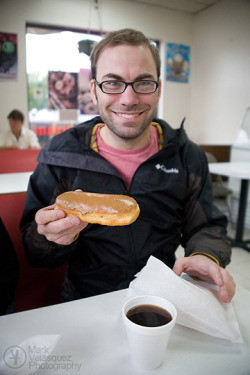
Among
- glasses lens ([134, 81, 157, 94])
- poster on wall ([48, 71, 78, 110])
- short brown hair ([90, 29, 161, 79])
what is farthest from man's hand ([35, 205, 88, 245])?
poster on wall ([48, 71, 78, 110])

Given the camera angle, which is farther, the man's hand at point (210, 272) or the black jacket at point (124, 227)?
the black jacket at point (124, 227)

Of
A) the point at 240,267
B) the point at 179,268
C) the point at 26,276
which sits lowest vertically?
the point at 240,267

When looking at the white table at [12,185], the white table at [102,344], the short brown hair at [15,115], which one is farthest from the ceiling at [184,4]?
the white table at [102,344]

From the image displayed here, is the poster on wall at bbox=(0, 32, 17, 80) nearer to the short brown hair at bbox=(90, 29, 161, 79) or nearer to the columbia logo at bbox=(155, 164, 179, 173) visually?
the short brown hair at bbox=(90, 29, 161, 79)

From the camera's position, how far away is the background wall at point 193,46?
4.90 metres

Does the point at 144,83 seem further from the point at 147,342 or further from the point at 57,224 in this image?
the point at 147,342

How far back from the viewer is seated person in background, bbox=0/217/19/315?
1.04 metres

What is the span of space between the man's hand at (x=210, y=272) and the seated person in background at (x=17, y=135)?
4.60 metres

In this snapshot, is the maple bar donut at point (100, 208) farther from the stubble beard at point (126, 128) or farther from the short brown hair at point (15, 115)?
the short brown hair at point (15, 115)

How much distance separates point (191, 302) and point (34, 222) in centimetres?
60

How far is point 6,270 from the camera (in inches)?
41.2

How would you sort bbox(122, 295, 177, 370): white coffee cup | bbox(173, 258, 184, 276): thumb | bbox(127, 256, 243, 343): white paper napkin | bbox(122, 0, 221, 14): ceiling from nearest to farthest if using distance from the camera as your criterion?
bbox(122, 295, 177, 370): white coffee cup
bbox(127, 256, 243, 343): white paper napkin
bbox(173, 258, 184, 276): thumb
bbox(122, 0, 221, 14): ceiling

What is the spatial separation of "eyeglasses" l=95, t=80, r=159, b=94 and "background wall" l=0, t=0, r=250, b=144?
4370mm

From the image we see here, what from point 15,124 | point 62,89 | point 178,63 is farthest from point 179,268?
point 178,63
